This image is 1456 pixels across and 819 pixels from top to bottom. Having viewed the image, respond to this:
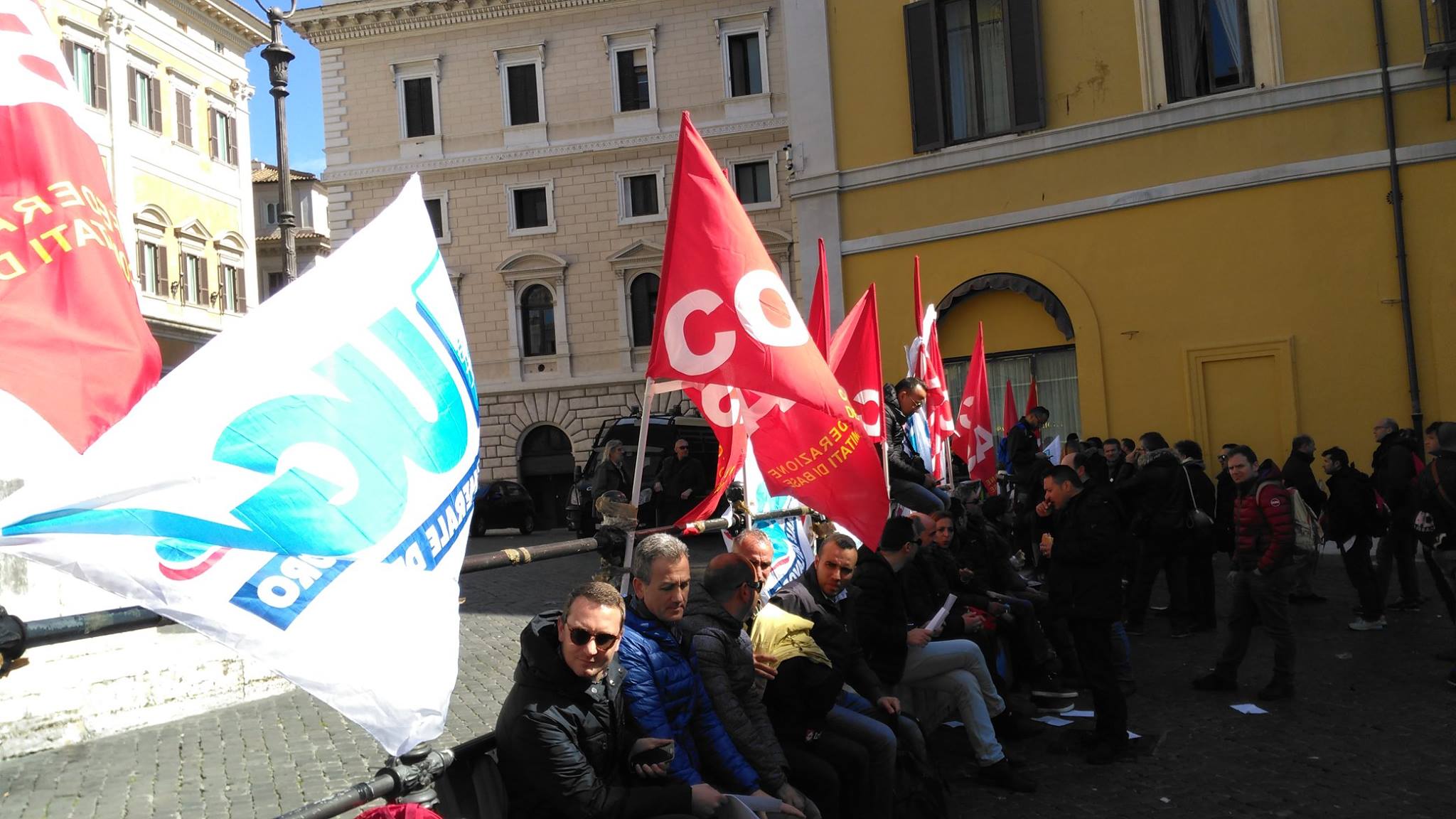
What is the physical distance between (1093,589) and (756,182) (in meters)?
31.3

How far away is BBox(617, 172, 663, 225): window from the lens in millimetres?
37875

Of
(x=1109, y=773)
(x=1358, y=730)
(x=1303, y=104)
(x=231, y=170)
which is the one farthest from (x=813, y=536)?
(x=231, y=170)

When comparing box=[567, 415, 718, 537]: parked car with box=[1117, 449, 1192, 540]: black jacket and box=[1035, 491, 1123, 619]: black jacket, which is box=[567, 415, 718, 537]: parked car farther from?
box=[1035, 491, 1123, 619]: black jacket

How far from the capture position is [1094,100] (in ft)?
52.8

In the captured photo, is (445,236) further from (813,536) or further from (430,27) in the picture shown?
(813,536)

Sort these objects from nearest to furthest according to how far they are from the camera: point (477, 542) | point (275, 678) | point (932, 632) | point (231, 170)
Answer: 1. point (932, 632)
2. point (275, 678)
3. point (477, 542)
4. point (231, 170)

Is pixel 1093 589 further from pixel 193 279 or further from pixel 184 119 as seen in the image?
pixel 184 119

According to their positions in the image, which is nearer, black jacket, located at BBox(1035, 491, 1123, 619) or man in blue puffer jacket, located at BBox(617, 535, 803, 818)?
man in blue puffer jacket, located at BBox(617, 535, 803, 818)

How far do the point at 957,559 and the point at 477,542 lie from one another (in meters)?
20.4

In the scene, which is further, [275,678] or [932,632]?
[275,678]

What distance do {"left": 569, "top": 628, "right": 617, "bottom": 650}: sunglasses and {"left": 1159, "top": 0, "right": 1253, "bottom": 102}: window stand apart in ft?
45.8

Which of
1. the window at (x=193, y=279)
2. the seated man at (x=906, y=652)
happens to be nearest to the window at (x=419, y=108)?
the window at (x=193, y=279)

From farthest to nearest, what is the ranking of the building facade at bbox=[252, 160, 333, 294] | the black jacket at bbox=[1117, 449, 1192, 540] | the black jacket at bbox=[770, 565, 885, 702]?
1. the building facade at bbox=[252, 160, 333, 294]
2. the black jacket at bbox=[1117, 449, 1192, 540]
3. the black jacket at bbox=[770, 565, 885, 702]

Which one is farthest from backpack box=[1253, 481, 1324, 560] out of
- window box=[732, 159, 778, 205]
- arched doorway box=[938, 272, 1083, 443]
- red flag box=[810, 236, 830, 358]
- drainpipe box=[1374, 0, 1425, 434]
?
window box=[732, 159, 778, 205]
